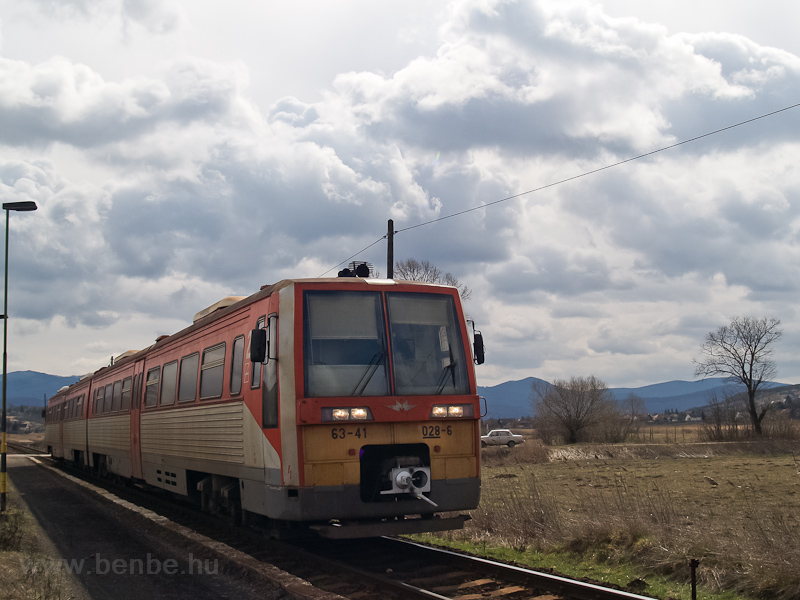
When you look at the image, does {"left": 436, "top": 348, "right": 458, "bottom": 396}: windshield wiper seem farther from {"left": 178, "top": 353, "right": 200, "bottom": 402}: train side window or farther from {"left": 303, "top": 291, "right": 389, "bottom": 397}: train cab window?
{"left": 178, "top": 353, "right": 200, "bottom": 402}: train side window

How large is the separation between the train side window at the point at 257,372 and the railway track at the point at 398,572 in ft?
7.12

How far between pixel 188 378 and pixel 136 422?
5110 millimetres

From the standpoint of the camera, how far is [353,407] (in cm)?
882

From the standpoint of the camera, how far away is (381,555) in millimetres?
9625

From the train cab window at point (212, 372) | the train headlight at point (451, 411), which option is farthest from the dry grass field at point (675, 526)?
the train cab window at point (212, 372)

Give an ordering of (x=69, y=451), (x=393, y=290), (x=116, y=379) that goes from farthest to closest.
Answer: (x=69, y=451) < (x=116, y=379) < (x=393, y=290)

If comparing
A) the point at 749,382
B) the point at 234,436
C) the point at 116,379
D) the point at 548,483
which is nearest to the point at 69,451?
the point at 116,379

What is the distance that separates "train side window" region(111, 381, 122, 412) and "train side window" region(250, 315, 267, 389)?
11.7 m

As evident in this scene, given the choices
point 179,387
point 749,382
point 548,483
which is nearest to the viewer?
point 179,387

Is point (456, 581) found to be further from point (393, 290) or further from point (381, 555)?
point (393, 290)

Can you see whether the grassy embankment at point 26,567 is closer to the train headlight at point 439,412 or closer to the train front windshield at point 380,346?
the train front windshield at point 380,346

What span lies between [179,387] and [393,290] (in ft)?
20.3

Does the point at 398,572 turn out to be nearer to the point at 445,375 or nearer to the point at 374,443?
the point at 374,443

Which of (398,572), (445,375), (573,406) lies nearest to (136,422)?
(445,375)
